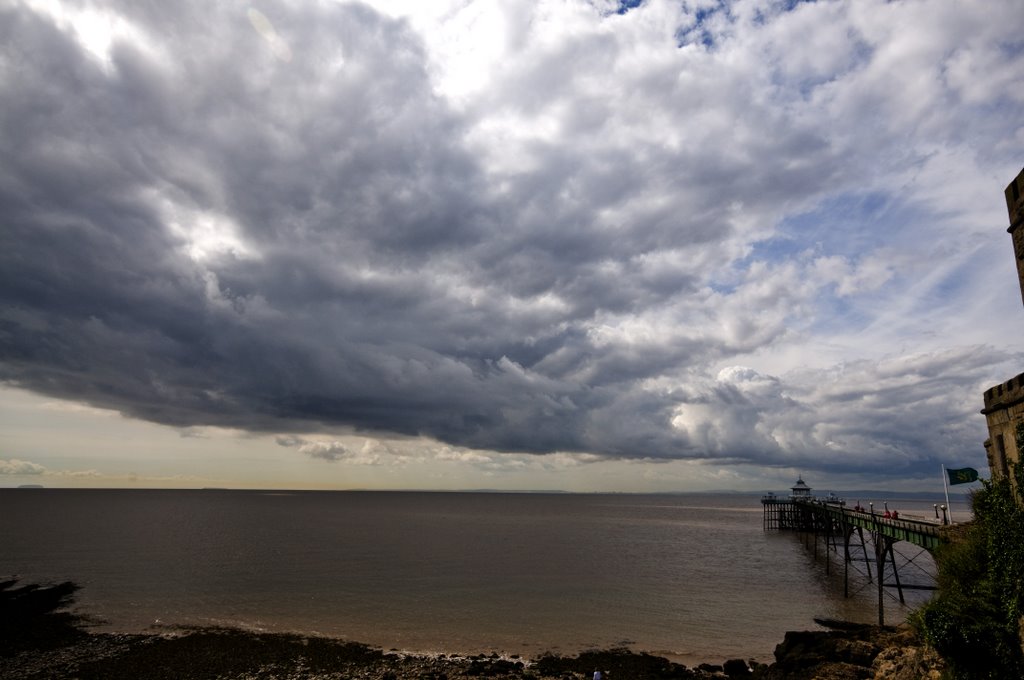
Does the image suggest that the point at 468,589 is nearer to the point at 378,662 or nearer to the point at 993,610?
the point at 378,662

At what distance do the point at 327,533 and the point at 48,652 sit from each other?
65.1 metres

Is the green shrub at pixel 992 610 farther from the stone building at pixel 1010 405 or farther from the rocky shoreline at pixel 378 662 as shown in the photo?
the rocky shoreline at pixel 378 662

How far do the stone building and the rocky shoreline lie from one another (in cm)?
828

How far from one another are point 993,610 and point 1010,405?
25.9 feet

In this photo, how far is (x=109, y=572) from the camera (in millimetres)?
52250

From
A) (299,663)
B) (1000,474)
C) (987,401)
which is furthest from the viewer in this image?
(299,663)

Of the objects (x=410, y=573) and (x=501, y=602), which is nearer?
(x=501, y=602)

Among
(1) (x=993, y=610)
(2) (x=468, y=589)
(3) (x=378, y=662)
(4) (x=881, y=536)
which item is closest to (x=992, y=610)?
(1) (x=993, y=610)

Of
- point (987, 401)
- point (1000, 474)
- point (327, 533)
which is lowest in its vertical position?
point (327, 533)

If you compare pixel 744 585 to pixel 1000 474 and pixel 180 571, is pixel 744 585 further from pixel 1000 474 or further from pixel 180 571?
pixel 180 571

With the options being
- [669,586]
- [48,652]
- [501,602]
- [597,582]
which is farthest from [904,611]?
[48,652]

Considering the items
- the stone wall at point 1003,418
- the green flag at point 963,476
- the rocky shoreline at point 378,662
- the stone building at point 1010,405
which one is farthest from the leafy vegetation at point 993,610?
the green flag at point 963,476

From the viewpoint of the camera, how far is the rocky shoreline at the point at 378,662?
23.6 meters

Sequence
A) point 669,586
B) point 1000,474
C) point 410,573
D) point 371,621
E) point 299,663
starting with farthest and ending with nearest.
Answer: point 410,573, point 669,586, point 371,621, point 299,663, point 1000,474
